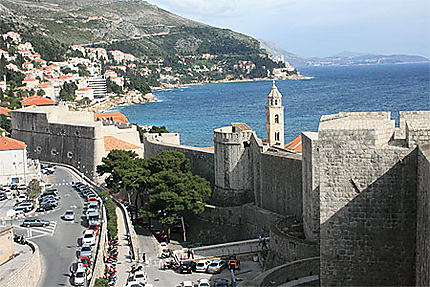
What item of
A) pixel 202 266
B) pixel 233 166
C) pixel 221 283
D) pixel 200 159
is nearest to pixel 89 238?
pixel 202 266

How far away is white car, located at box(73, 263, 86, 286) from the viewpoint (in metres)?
14.8

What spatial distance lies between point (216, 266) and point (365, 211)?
406 inches

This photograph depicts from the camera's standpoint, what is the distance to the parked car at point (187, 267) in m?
18.0

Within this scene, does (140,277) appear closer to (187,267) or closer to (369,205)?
(187,267)

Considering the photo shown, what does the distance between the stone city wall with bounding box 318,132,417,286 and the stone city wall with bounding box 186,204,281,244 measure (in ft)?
39.0

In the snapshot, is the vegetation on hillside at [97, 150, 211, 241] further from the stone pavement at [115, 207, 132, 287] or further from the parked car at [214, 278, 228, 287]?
the parked car at [214, 278, 228, 287]

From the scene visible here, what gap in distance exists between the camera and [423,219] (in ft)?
24.6

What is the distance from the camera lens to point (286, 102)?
93.2m

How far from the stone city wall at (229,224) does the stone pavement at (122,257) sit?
3144 mm

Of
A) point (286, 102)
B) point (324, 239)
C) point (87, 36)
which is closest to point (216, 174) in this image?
point (324, 239)

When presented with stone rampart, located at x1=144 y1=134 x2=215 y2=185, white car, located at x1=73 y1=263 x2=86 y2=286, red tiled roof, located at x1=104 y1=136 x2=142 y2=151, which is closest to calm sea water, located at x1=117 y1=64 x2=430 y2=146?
red tiled roof, located at x1=104 y1=136 x2=142 y2=151

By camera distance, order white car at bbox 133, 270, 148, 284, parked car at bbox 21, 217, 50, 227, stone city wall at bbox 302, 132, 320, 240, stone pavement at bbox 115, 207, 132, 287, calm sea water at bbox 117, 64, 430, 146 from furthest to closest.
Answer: calm sea water at bbox 117, 64, 430, 146, parked car at bbox 21, 217, 50, 227, stone pavement at bbox 115, 207, 132, 287, white car at bbox 133, 270, 148, 284, stone city wall at bbox 302, 132, 320, 240

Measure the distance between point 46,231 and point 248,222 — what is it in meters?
7.28

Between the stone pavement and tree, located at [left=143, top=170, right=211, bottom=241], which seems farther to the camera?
tree, located at [left=143, top=170, right=211, bottom=241]
